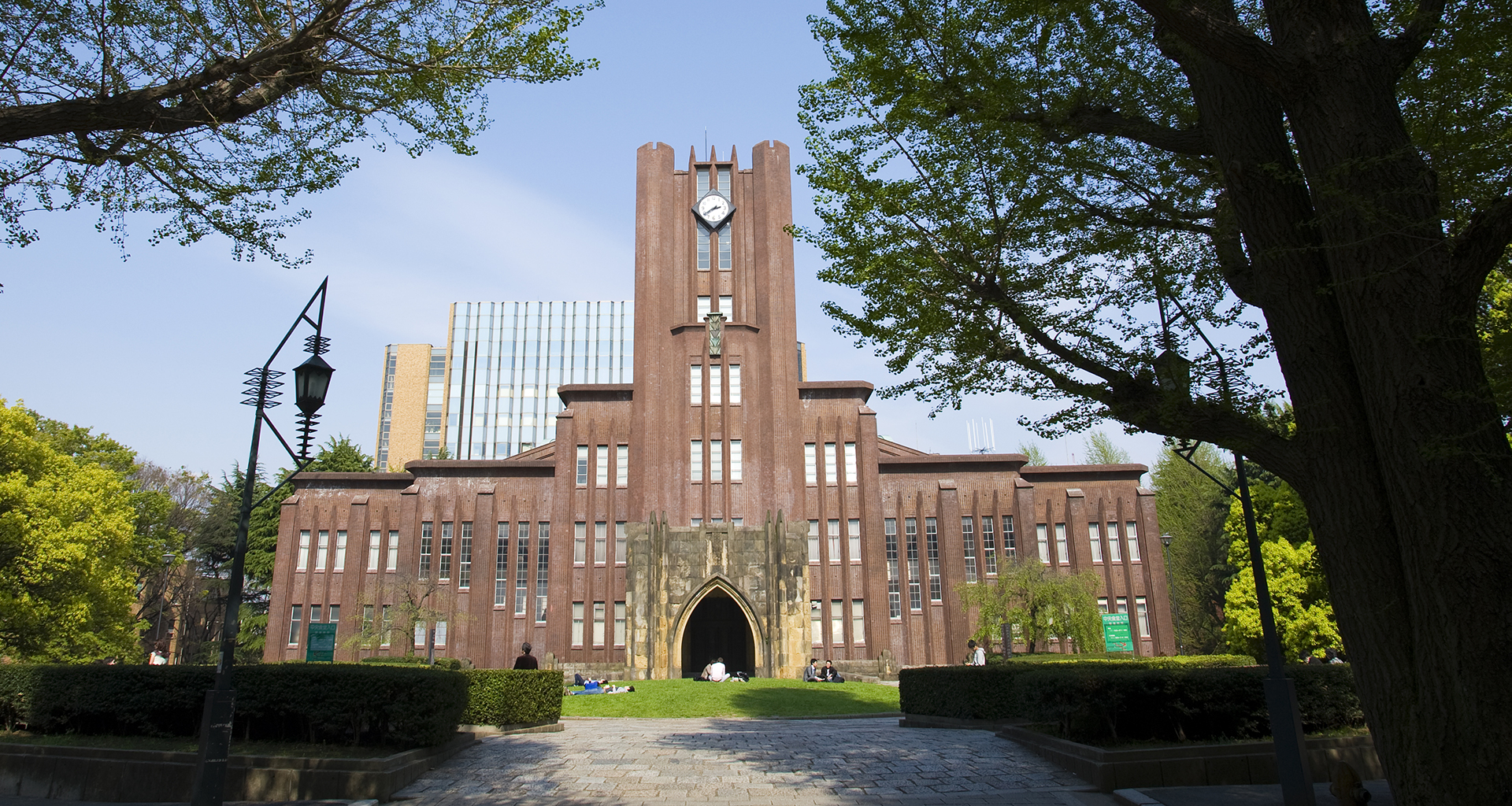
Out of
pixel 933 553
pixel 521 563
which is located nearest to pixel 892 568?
pixel 933 553

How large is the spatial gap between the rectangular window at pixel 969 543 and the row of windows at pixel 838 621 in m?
4.96

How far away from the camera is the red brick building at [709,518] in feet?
121

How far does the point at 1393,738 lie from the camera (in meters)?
6.32

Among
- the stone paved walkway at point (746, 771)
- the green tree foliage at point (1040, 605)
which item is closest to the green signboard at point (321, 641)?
the stone paved walkway at point (746, 771)

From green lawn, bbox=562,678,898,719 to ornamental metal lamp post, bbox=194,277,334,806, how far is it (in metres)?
12.4

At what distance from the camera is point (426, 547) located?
39.2 m

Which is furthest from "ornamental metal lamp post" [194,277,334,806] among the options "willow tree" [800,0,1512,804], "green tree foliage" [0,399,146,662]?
"green tree foliage" [0,399,146,662]

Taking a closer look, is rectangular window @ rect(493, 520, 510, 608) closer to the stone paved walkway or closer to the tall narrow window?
the tall narrow window

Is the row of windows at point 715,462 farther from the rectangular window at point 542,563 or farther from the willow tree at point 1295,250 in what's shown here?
the willow tree at point 1295,250

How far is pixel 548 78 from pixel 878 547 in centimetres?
3097

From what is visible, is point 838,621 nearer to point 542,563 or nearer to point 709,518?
point 709,518

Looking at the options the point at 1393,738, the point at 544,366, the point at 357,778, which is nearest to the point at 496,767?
the point at 357,778

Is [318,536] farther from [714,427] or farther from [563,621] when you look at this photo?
[714,427]

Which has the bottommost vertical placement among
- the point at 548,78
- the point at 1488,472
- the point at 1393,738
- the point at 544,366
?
→ the point at 1393,738
